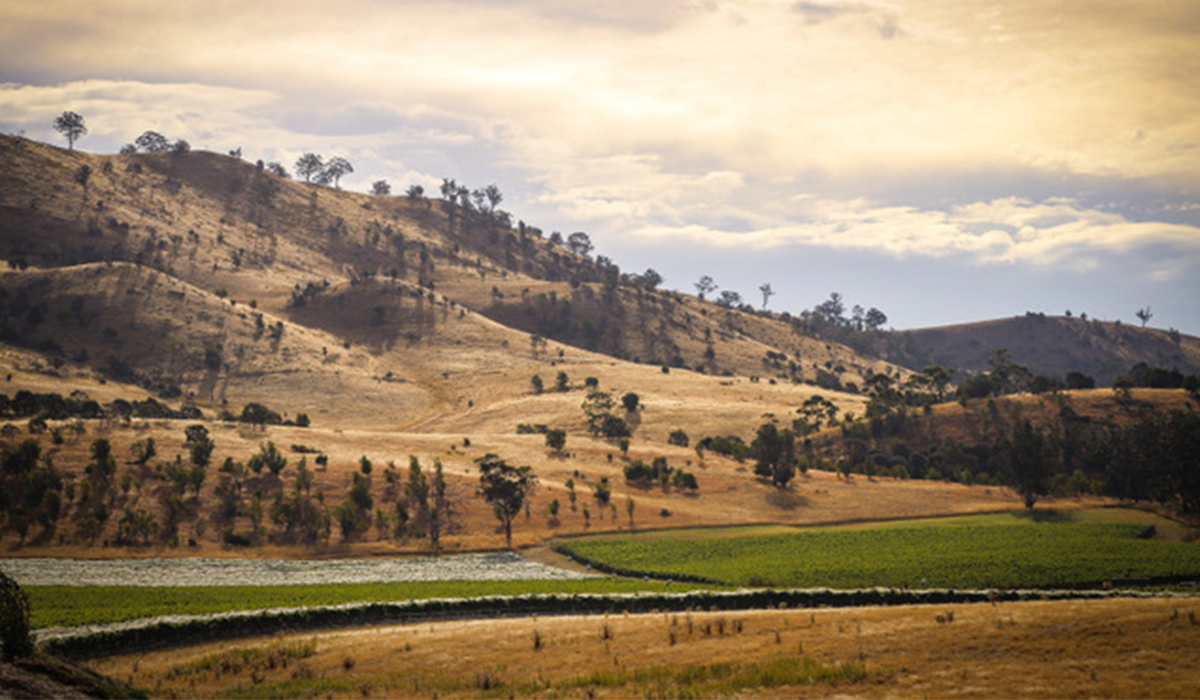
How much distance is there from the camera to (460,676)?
1572 inches

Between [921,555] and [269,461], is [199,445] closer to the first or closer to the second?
[269,461]

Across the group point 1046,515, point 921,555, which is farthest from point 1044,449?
point 921,555

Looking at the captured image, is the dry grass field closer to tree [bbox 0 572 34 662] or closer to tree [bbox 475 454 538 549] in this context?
tree [bbox 0 572 34 662]

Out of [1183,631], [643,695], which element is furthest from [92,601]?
[1183,631]

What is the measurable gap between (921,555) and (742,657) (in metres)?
45.0

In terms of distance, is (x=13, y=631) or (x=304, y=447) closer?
(x=13, y=631)

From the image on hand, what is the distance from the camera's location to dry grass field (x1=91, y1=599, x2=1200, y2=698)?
3212 centimetres

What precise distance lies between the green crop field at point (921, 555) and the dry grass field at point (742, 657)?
2340cm

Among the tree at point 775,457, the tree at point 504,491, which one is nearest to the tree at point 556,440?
the tree at point 504,491

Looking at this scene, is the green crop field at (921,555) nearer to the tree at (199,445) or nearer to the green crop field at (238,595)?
the green crop field at (238,595)

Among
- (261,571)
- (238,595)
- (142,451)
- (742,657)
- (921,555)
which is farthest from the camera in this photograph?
(142,451)

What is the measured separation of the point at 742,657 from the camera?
3803cm

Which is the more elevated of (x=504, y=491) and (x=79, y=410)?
(x=79, y=410)

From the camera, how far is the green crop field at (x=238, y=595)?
53.7 metres
